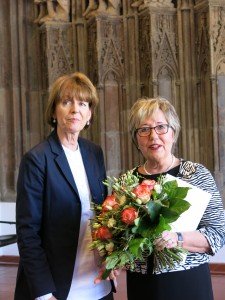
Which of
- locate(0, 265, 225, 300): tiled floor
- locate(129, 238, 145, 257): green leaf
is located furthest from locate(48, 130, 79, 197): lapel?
locate(0, 265, 225, 300): tiled floor

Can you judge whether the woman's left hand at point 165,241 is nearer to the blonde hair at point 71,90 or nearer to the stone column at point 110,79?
the blonde hair at point 71,90

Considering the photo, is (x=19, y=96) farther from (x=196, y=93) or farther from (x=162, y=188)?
(x=162, y=188)

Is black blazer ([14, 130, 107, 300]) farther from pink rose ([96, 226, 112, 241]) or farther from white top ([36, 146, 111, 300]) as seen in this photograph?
pink rose ([96, 226, 112, 241])

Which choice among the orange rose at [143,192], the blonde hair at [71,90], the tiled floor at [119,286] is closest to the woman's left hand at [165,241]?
the orange rose at [143,192]

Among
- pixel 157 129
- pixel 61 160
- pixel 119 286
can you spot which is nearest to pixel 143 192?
pixel 157 129

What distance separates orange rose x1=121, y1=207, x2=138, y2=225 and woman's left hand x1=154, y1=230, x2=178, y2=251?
107 millimetres

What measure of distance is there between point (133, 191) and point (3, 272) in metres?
3.73

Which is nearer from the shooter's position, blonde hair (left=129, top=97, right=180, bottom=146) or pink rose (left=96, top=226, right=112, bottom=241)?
pink rose (left=96, top=226, right=112, bottom=241)

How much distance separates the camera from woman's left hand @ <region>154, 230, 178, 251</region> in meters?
1.58

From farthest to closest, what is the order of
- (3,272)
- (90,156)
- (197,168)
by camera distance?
(3,272)
(90,156)
(197,168)

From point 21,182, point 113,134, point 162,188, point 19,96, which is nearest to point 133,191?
point 162,188

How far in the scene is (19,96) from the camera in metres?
5.60

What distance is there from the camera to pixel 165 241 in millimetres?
1581

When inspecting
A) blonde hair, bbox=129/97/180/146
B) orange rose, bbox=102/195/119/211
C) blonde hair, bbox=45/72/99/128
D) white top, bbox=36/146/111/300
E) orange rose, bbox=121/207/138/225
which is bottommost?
white top, bbox=36/146/111/300
